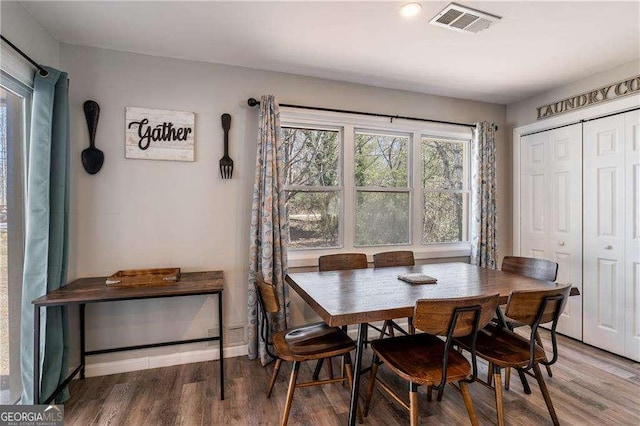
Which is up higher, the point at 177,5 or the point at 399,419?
the point at 177,5

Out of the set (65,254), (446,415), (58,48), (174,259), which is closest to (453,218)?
(446,415)

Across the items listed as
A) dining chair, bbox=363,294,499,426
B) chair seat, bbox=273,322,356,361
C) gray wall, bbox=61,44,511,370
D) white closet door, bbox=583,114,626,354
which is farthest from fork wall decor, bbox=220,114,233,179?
white closet door, bbox=583,114,626,354

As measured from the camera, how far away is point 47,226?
2027mm

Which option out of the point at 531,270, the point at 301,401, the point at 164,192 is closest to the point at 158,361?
the point at 301,401

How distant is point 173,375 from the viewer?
2.50 meters

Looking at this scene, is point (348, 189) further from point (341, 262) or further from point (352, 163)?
point (341, 262)

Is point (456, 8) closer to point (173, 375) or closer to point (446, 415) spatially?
point (446, 415)

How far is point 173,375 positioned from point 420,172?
304cm

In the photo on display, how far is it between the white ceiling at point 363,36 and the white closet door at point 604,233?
0.67 m

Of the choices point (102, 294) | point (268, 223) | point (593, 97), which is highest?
point (593, 97)

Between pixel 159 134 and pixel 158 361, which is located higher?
pixel 159 134

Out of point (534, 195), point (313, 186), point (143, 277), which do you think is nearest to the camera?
point (143, 277)

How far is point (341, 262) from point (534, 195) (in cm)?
242

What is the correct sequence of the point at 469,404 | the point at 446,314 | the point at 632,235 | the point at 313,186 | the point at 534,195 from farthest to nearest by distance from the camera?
the point at 534,195, the point at 313,186, the point at 632,235, the point at 469,404, the point at 446,314
